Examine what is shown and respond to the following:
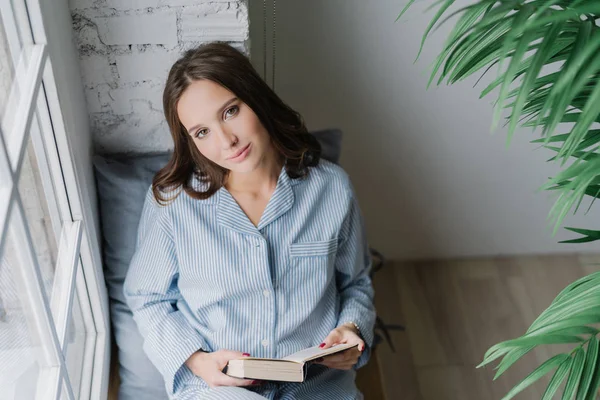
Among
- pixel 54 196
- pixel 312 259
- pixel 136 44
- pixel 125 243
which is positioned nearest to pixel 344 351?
pixel 312 259

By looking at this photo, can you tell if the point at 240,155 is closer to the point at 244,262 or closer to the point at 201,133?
the point at 201,133

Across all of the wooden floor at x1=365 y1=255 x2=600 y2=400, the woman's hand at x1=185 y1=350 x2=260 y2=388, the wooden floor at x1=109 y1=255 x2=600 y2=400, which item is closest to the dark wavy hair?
the woman's hand at x1=185 y1=350 x2=260 y2=388

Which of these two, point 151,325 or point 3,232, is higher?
point 3,232

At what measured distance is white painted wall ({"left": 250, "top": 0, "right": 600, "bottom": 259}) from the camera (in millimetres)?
2131

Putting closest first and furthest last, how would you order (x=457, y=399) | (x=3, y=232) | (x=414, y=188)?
(x=3, y=232) → (x=457, y=399) → (x=414, y=188)

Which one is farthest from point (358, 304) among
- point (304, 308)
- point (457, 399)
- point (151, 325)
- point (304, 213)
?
point (457, 399)

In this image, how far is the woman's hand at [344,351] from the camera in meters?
1.68

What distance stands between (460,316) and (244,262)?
112 centimetres

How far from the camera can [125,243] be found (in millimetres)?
1858

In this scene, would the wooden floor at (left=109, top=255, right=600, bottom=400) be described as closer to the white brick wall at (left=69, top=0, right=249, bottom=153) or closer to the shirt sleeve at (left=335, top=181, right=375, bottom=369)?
the shirt sleeve at (left=335, top=181, right=375, bottom=369)

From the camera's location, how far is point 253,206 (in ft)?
5.63

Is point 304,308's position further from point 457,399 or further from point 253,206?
point 457,399

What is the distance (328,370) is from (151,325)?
0.44m

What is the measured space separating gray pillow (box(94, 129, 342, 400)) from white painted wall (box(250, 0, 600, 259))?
→ 542 millimetres
